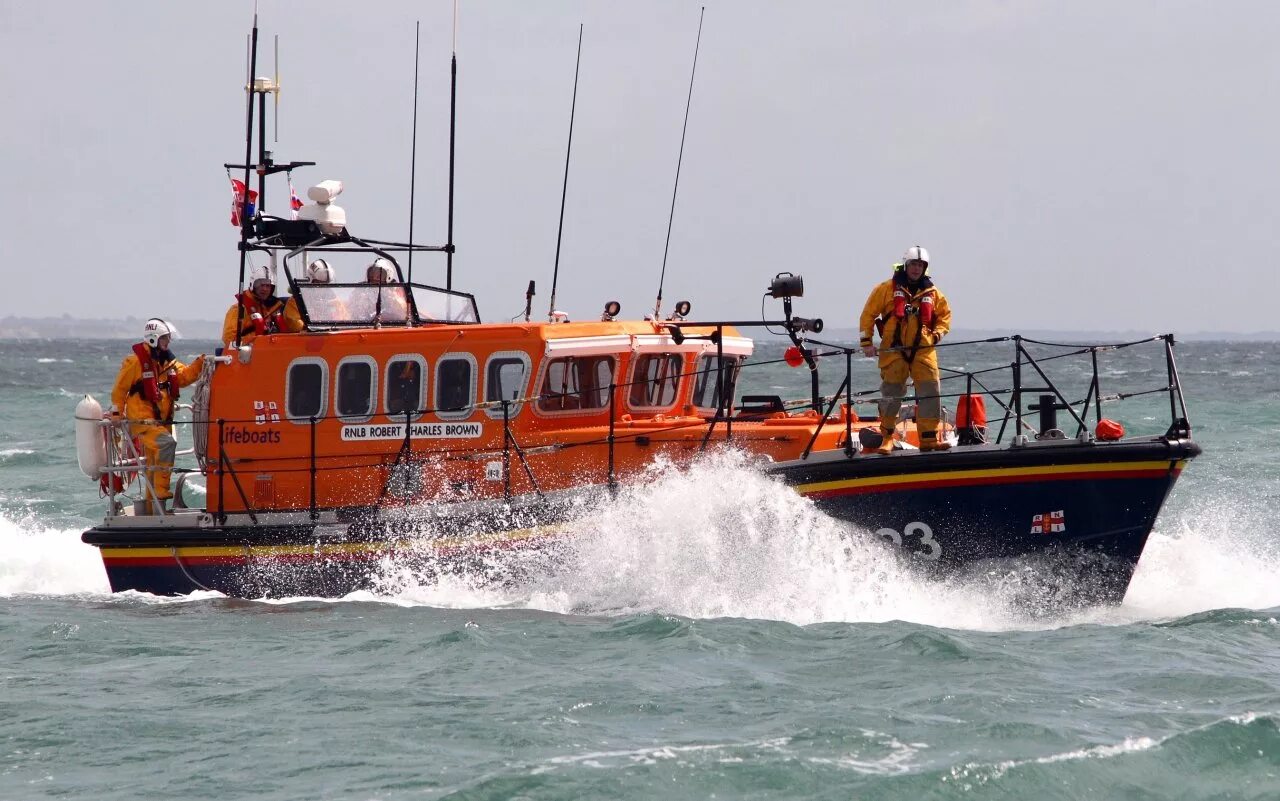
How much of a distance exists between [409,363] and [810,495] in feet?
9.87

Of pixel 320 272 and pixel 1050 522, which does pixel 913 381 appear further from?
pixel 320 272

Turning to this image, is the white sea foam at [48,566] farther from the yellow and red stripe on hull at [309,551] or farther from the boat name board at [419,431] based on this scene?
the boat name board at [419,431]

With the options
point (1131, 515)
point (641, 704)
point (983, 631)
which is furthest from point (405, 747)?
point (1131, 515)

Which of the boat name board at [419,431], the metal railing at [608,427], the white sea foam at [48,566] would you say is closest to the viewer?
the metal railing at [608,427]

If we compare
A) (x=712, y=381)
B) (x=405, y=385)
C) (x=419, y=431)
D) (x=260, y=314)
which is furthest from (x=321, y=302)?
(x=712, y=381)

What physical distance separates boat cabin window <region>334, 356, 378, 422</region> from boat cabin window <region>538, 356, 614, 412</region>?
1223 mm

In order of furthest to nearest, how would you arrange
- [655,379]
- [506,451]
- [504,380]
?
[655,379]
[504,380]
[506,451]

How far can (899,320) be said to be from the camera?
10.2m

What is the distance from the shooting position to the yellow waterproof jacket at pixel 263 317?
11.6 m

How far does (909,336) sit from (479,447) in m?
3.10

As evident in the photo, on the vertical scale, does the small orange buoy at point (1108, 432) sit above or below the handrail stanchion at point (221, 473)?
above

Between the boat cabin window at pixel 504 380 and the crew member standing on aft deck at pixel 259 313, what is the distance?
5.42 feet

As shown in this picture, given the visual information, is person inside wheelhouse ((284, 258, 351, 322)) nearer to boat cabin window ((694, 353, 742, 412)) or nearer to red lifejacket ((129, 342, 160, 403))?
red lifejacket ((129, 342, 160, 403))

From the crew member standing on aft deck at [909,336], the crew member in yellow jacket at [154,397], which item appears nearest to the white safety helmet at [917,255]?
the crew member standing on aft deck at [909,336]
